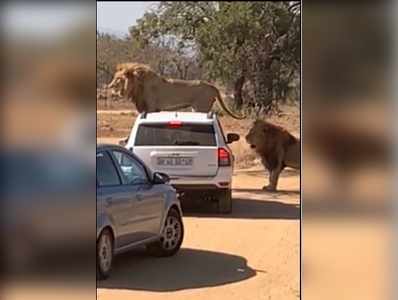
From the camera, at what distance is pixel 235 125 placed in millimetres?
5195

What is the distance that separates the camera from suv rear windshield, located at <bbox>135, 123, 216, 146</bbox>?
17.2 feet

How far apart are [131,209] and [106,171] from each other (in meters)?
0.73

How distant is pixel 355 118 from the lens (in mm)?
2947

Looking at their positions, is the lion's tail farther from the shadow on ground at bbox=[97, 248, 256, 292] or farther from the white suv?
the shadow on ground at bbox=[97, 248, 256, 292]

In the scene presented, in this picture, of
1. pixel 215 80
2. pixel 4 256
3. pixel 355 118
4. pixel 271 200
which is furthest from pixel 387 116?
pixel 271 200

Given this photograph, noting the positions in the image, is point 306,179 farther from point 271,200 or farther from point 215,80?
point 271,200

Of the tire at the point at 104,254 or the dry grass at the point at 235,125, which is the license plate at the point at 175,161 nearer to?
the dry grass at the point at 235,125

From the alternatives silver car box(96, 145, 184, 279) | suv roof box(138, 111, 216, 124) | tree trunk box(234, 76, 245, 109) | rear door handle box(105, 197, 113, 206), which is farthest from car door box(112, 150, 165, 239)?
tree trunk box(234, 76, 245, 109)

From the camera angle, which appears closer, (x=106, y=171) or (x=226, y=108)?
(x=106, y=171)

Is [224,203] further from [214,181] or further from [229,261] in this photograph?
[229,261]

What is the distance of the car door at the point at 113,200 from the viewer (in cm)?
351

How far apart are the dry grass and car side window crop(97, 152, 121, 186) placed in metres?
0.11

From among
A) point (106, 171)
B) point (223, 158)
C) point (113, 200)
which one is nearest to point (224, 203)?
point (223, 158)

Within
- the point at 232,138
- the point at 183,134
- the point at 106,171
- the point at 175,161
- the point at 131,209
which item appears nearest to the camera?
the point at 106,171
